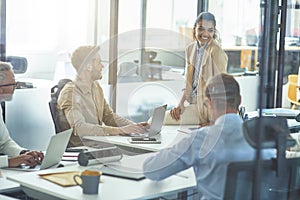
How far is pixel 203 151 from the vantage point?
7.80ft

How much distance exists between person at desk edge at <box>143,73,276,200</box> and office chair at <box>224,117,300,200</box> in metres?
0.02

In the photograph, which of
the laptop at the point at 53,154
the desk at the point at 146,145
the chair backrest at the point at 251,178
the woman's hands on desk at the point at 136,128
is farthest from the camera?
the woman's hands on desk at the point at 136,128

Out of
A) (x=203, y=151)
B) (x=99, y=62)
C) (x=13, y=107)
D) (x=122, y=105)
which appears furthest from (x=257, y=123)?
(x=13, y=107)

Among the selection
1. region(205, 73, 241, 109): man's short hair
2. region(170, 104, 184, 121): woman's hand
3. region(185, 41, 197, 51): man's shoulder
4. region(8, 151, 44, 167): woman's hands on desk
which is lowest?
region(8, 151, 44, 167): woman's hands on desk

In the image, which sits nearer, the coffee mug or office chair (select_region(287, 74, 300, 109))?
the coffee mug

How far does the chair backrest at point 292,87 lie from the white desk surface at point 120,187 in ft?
9.40

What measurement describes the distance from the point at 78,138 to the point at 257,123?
137cm

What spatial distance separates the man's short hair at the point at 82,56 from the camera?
151 inches

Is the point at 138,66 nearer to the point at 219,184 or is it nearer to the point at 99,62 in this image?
the point at 99,62

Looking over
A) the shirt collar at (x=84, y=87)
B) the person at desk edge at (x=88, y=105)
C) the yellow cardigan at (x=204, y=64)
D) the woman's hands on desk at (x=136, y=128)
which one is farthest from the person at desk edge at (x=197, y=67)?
the shirt collar at (x=84, y=87)

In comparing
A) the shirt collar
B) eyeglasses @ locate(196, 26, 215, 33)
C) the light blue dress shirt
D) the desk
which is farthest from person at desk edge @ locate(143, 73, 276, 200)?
eyeglasses @ locate(196, 26, 215, 33)

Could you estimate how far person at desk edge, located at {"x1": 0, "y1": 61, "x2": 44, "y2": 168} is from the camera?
2834mm

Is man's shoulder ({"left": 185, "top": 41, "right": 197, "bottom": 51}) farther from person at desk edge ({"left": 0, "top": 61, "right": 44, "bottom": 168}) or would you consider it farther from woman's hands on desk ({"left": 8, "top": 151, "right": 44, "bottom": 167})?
woman's hands on desk ({"left": 8, "top": 151, "right": 44, "bottom": 167})

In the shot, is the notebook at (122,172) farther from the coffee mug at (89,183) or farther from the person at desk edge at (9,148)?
the person at desk edge at (9,148)
